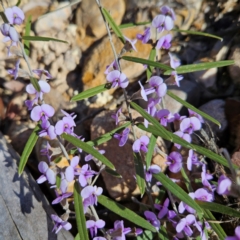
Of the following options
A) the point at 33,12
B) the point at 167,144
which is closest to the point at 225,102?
the point at 167,144

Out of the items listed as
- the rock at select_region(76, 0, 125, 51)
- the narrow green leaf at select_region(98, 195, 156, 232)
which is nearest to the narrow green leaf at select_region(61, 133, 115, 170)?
the narrow green leaf at select_region(98, 195, 156, 232)

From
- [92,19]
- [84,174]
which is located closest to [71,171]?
[84,174]

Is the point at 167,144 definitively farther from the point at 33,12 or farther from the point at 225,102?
the point at 33,12

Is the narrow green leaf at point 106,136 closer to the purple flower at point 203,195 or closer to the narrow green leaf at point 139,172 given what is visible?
the narrow green leaf at point 139,172

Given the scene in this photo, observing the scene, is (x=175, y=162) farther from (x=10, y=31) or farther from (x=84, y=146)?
(x=10, y=31)

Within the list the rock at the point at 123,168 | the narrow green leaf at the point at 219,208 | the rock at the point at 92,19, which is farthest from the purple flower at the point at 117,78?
the rock at the point at 92,19

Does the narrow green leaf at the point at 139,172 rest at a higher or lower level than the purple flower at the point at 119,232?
higher

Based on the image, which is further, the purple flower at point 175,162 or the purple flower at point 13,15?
the purple flower at point 175,162

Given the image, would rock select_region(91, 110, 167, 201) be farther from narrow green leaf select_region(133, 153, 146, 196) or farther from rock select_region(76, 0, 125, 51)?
rock select_region(76, 0, 125, 51)
